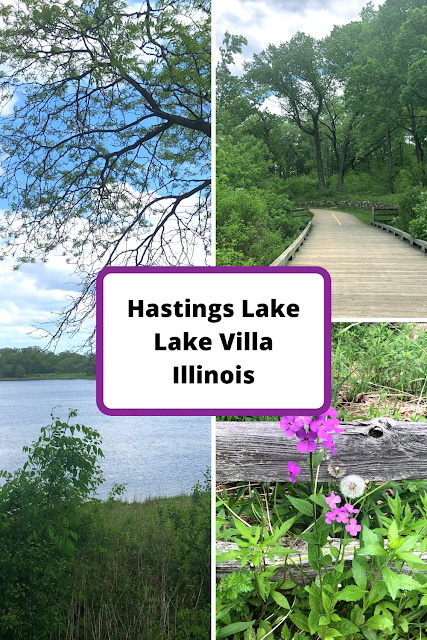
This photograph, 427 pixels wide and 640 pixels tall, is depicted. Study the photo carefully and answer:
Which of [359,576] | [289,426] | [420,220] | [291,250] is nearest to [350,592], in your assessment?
[359,576]

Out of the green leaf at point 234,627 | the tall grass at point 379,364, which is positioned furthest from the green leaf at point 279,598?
the tall grass at point 379,364

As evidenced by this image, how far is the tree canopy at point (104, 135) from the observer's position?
2043 mm

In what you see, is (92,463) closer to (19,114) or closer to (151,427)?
(151,427)

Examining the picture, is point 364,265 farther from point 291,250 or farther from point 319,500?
point 319,500

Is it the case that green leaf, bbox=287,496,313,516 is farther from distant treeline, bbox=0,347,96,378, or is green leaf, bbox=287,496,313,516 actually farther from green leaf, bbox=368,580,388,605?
distant treeline, bbox=0,347,96,378

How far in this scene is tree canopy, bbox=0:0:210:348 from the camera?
2.04m

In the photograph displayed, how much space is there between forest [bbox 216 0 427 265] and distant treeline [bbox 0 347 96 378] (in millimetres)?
1770

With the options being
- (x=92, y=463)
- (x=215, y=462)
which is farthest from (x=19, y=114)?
(x=215, y=462)

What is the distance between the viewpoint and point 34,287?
78.5 inches

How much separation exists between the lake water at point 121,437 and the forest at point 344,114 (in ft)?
5.46

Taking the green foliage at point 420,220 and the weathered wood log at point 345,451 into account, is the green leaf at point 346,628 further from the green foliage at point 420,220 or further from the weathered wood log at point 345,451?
the green foliage at point 420,220

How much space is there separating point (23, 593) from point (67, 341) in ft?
3.38

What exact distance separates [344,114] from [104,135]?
1.51 meters

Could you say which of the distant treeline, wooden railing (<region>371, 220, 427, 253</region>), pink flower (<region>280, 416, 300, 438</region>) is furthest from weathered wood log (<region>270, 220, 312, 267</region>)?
pink flower (<region>280, 416, 300, 438</region>)
